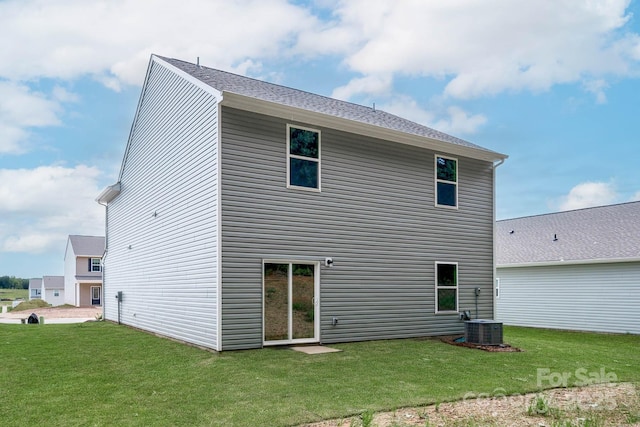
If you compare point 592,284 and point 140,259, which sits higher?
point 140,259

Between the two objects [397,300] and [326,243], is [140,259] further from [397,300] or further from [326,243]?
[397,300]

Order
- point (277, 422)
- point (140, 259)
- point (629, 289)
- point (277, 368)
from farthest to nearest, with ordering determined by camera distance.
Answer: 1. point (629, 289)
2. point (140, 259)
3. point (277, 368)
4. point (277, 422)

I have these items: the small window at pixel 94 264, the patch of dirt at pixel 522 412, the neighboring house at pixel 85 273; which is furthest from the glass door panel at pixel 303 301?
the small window at pixel 94 264

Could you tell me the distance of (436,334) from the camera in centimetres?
1241

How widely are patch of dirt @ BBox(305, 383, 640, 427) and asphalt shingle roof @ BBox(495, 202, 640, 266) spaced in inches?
462

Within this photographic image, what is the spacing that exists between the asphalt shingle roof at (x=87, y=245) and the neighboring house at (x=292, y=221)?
87.9 ft

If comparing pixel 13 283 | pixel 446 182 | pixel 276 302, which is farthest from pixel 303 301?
pixel 13 283

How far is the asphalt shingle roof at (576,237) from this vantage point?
17141mm

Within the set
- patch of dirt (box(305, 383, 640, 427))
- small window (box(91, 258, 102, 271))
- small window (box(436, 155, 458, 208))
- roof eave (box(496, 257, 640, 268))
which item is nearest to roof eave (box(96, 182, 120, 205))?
small window (box(436, 155, 458, 208))

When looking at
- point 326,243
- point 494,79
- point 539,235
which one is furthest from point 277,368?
point 539,235

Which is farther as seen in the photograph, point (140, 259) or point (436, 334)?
point (140, 259)

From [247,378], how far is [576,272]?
14.9 meters

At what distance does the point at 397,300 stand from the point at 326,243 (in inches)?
97.5

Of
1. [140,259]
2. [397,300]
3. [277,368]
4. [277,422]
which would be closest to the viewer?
[277,422]
